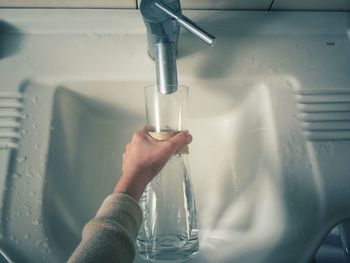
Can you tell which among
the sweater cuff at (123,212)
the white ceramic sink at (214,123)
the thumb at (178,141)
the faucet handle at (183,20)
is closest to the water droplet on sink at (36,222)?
the white ceramic sink at (214,123)

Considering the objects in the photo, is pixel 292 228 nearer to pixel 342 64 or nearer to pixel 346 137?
pixel 346 137

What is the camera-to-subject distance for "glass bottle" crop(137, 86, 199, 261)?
56cm

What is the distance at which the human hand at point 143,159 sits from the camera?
464mm

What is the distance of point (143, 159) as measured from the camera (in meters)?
0.49

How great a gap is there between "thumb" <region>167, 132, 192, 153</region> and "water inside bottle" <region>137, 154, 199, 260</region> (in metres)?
0.08

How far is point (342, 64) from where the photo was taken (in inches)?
25.4

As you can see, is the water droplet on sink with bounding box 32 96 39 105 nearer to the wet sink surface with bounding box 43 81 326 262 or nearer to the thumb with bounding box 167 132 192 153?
the wet sink surface with bounding box 43 81 326 262

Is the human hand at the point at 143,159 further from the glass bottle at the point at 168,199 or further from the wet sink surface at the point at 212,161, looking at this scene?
the wet sink surface at the point at 212,161

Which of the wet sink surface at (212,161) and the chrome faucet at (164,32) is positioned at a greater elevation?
the chrome faucet at (164,32)

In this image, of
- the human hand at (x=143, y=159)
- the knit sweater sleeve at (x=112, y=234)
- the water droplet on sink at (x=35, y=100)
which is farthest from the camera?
the water droplet on sink at (x=35, y=100)

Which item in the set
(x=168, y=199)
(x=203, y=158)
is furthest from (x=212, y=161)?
(x=168, y=199)

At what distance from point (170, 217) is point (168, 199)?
0.03 meters

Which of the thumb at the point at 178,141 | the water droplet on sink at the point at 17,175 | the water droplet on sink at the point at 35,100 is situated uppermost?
the water droplet on sink at the point at 35,100

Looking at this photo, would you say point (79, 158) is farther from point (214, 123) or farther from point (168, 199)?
point (214, 123)
